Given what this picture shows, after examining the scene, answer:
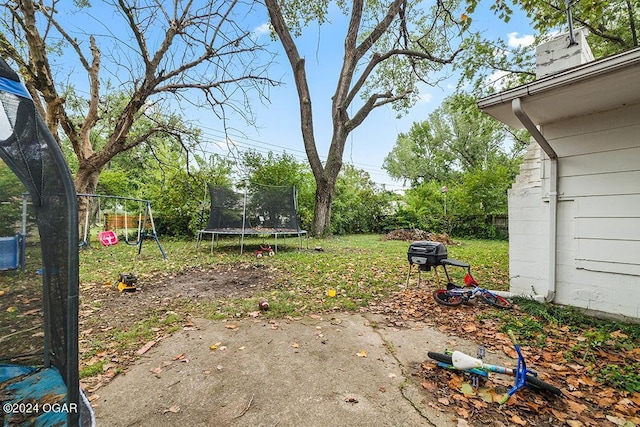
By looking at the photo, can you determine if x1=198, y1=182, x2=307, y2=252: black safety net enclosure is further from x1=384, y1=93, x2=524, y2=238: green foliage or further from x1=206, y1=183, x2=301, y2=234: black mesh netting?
x1=384, y1=93, x2=524, y2=238: green foliage

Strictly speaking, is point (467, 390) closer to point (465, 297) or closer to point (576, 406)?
point (576, 406)

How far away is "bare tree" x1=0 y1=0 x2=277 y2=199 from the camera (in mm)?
5844

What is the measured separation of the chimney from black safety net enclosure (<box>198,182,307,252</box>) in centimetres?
556

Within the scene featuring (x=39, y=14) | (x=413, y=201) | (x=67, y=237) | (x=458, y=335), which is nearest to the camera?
(x=67, y=237)

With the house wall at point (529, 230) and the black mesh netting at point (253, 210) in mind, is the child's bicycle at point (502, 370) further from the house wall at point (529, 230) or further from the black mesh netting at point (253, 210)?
the black mesh netting at point (253, 210)

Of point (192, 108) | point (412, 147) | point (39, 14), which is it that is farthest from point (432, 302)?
point (412, 147)

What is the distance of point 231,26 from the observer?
6641mm

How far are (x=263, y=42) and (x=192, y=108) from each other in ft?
8.67

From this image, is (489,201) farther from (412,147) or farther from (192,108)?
(412,147)

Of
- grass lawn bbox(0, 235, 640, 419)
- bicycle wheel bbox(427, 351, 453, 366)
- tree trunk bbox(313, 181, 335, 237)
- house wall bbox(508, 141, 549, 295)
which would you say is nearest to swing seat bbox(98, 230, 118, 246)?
grass lawn bbox(0, 235, 640, 419)

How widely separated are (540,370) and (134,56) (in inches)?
350

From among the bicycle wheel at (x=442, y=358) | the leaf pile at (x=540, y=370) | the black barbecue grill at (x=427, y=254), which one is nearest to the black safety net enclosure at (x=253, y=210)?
the black barbecue grill at (x=427, y=254)

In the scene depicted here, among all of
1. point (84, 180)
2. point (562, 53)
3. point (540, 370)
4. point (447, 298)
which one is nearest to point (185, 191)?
point (84, 180)

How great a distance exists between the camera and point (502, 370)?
5.73 ft
